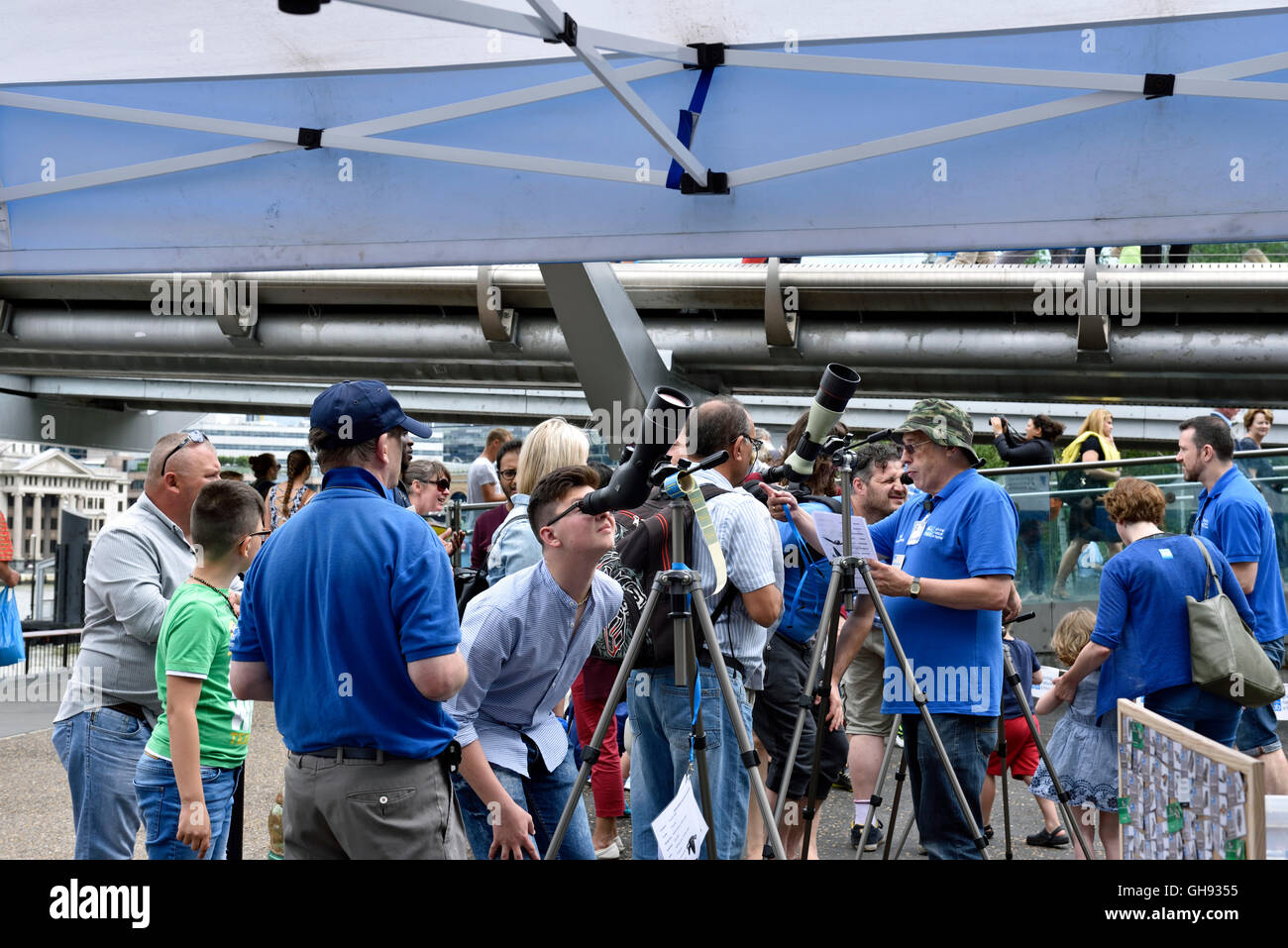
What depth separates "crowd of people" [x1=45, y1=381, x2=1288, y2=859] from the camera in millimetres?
2895

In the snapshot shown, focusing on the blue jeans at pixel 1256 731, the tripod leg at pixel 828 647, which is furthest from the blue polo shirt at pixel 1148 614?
the tripod leg at pixel 828 647

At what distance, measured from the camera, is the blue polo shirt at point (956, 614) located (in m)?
4.41

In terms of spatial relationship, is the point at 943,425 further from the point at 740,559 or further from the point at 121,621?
the point at 121,621

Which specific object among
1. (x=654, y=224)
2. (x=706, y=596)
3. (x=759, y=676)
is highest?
(x=654, y=224)

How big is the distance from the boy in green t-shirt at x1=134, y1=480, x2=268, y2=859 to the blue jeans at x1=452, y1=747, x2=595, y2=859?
2.72 ft

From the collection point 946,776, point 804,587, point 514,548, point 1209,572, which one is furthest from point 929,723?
point 514,548

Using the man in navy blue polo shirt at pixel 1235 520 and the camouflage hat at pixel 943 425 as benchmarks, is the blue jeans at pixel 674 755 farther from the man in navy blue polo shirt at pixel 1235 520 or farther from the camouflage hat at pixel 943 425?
the man in navy blue polo shirt at pixel 1235 520

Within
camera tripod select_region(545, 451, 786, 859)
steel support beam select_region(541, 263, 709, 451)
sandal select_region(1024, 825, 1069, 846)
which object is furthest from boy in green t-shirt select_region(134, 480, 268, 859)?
steel support beam select_region(541, 263, 709, 451)

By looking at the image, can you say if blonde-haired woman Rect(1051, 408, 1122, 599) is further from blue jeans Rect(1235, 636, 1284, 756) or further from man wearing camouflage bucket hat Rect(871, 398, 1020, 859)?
man wearing camouflage bucket hat Rect(871, 398, 1020, 859)

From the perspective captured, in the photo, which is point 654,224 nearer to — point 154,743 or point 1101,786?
point 154,743
